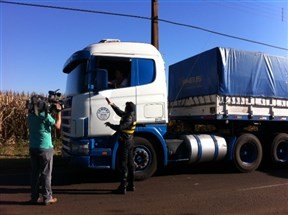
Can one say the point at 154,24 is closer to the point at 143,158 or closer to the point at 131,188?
the point at 143,158

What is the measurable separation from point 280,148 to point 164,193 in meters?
5.21

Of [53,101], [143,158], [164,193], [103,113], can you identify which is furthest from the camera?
[143,158]

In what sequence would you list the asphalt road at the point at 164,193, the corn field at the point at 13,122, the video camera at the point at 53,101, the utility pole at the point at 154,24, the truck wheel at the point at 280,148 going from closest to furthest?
the asphalt road at the point at 164,193
the video camera at the point at 53,101
the truck wheel at the point at 280,148
the utility pole at the point at 154,24
the corn field at the point at 13,122

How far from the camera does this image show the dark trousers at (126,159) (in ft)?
28.1

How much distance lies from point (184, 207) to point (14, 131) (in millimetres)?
12825

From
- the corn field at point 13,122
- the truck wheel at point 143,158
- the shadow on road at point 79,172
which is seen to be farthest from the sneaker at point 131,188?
the corn field at point 13,122

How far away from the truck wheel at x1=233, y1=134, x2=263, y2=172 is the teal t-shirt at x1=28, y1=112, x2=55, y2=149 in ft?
18.4

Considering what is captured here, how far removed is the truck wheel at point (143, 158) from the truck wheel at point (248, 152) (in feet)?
8.99

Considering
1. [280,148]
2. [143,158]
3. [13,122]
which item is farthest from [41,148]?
[13,122]

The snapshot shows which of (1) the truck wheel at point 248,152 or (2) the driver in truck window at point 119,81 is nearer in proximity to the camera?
(2) the driver in truck window at point 119,81

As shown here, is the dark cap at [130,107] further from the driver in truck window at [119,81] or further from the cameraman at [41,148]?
the cameraman at [41,148]

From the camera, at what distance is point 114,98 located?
9.46 meters

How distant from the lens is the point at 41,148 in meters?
7.53

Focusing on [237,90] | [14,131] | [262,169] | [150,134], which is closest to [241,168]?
[262,169]
